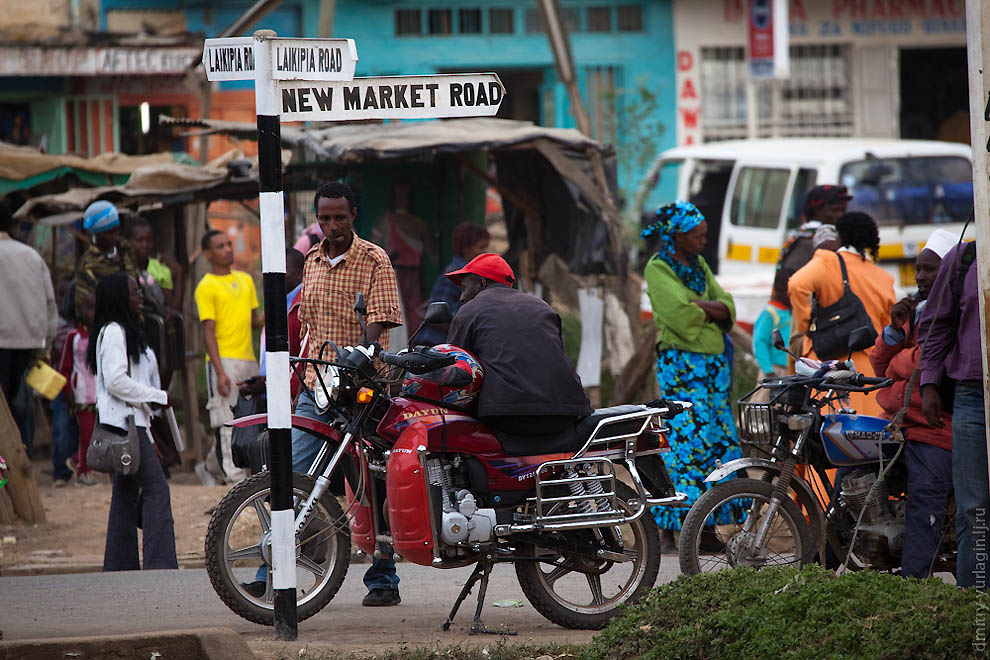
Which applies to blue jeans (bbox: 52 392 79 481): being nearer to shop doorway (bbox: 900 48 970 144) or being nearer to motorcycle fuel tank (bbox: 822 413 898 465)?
motorcycle fuel tank (bbox: 822 413 898 465)

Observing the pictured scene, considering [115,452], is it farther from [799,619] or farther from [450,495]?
[799,619]

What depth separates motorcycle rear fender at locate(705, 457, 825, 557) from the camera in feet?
20.5

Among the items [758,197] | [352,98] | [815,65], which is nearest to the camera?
[352,98]

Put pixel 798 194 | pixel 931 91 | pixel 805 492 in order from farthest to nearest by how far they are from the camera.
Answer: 1. pixel 931 91
2. pixel 798 194
3. pixel 805 492

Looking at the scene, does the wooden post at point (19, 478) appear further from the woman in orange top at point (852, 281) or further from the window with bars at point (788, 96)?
the window with bars at point (788, 96)

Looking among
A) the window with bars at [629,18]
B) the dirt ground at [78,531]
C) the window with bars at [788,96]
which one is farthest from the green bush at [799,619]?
the window with bars at [629,18]

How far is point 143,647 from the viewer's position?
4.99 m

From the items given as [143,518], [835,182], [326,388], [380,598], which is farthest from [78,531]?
[835,182]

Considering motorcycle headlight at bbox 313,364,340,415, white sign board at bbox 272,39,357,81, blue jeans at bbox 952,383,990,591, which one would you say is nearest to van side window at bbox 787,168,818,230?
blue jeans at bbox 952,383,990,591

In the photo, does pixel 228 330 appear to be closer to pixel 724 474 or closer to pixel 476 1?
pixel 724 474

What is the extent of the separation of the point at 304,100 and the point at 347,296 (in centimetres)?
126

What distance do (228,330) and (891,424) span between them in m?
5.79

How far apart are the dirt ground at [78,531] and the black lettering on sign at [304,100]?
3.65 meters

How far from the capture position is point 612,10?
22141 millimetres
